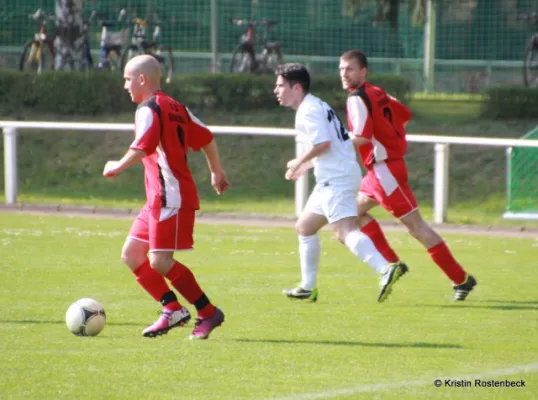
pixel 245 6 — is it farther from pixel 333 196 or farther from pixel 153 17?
pixel 333 196

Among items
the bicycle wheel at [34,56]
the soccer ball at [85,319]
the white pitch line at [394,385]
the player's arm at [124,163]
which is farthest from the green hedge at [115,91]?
the white pitch line at [394,385]

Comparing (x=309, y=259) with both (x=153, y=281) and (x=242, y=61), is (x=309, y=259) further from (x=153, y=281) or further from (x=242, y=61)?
(x=242, y=61)

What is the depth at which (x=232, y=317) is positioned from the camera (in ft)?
28.7

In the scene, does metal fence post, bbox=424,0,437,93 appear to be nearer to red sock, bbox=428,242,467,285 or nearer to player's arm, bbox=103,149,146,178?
red sock, bbox=428,242,467,285

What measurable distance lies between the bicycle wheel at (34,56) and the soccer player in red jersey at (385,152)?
1444cm

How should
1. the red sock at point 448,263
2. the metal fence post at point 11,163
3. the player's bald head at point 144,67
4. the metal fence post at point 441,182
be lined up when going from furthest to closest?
the metal fence post at point 11,163 → the metal fence post at point 441,182 → the red sock at point 448,263 → the player's bald head at point 144,67

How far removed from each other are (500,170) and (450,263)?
9845mm

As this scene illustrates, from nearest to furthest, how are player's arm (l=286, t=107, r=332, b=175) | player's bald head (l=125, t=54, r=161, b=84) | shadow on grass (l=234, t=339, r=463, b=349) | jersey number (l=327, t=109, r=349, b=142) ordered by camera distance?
shadow on grass (l=234, t=339, r=463, b=349), player's bald head (l=125, t=54, r=161, b=84), player's arm (l=286, t=107, r=332, b=175), jersey number (l=327, t=109, r=349, b=142)

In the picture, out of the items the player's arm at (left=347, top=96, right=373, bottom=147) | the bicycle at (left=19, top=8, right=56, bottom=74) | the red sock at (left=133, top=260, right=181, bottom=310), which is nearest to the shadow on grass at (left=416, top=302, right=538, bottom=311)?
the player's arm at (left=347, top=96, right=373, bottom=147)

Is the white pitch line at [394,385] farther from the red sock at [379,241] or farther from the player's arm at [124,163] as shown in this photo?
the red sock at [379,241]

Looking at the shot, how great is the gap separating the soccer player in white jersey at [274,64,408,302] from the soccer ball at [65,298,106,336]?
1.84m

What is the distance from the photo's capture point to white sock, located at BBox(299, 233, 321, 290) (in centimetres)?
943

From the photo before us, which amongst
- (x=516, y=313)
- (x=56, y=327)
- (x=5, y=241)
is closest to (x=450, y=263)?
(x=516, y=313)

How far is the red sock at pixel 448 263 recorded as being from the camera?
9695mm
